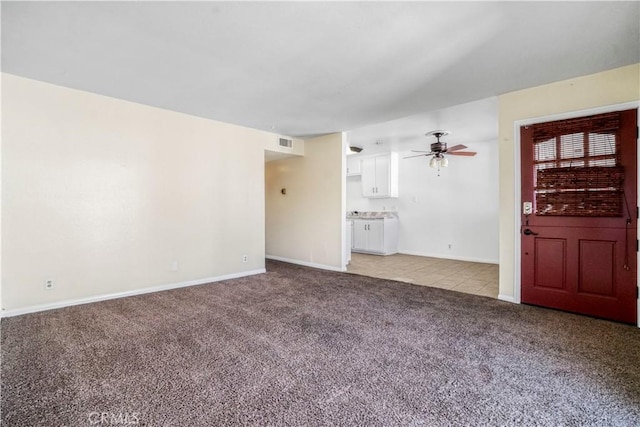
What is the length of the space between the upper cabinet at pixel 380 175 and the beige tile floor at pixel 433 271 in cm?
166

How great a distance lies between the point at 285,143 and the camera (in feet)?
18.6

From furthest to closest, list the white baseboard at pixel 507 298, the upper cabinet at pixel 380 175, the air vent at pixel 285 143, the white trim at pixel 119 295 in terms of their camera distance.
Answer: the upper cabinet at pixel 380 175 < the air vent at pixel 285 143 < the white baseboard at pixel 507 298 < the white trim at pixel 119 295

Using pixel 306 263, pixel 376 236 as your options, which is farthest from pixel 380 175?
pixel 306 263

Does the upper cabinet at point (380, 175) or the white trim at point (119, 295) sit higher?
the upper cabinet at point (380, 175)

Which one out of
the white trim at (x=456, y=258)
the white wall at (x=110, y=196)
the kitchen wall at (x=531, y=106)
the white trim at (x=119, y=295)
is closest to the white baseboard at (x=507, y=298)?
the kitchen wall at (x=531, y=106)

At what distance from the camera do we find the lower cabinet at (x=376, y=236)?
23.6 feet

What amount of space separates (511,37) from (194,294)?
426cm

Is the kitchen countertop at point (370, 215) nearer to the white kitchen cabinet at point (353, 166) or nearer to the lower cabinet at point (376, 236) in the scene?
the lower cabinet at point (376, 236)

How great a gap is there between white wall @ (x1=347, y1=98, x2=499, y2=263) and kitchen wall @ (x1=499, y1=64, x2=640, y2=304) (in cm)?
123

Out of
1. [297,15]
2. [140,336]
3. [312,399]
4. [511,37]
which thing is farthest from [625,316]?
[140,336]

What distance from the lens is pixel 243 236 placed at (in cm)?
503

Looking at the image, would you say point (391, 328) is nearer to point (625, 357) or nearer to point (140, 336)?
point (625, 357)

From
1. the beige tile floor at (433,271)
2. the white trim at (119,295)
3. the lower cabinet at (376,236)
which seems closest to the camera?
the white trim at (119,295)

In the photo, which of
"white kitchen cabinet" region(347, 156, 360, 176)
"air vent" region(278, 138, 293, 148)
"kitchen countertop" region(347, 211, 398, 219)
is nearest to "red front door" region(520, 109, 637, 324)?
"air vent" region(278, 138, 293, 148)
